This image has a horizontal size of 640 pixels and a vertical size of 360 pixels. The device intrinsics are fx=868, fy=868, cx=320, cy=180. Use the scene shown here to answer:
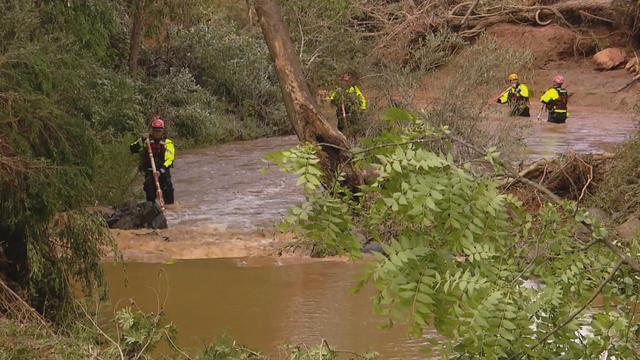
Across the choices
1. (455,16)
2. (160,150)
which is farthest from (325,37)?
(160,150)

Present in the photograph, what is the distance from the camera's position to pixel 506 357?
4.19 metres

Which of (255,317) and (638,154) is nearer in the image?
(255,317)

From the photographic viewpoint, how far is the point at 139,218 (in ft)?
46.1

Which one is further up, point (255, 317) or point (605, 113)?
point (255, 317)

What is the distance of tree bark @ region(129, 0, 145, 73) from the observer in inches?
866

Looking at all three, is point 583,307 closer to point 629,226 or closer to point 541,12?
point 629,226

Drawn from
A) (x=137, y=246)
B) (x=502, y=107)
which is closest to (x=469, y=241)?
(x=137, y=246)

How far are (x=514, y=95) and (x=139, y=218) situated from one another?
9956 mm

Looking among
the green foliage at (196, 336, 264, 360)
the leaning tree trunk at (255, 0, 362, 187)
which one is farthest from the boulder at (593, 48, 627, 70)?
the green foliage at (196, 336, 264, 360)

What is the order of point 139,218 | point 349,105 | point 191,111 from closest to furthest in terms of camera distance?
point 139,218
point 349,105
point 191,111

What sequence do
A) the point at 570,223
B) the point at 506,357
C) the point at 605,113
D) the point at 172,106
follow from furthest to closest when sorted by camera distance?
the point at 605,113 → the point at 172,106 → the point at 570,223 → the point at 506,357

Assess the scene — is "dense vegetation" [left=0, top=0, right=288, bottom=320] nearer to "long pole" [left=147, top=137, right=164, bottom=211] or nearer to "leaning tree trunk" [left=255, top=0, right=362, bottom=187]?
"long pole" [left=147, top=137, right=164, bottom=211]

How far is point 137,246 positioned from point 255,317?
A: 4.02 metres

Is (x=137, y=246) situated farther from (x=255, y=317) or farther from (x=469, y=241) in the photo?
(x=469, y=241)
